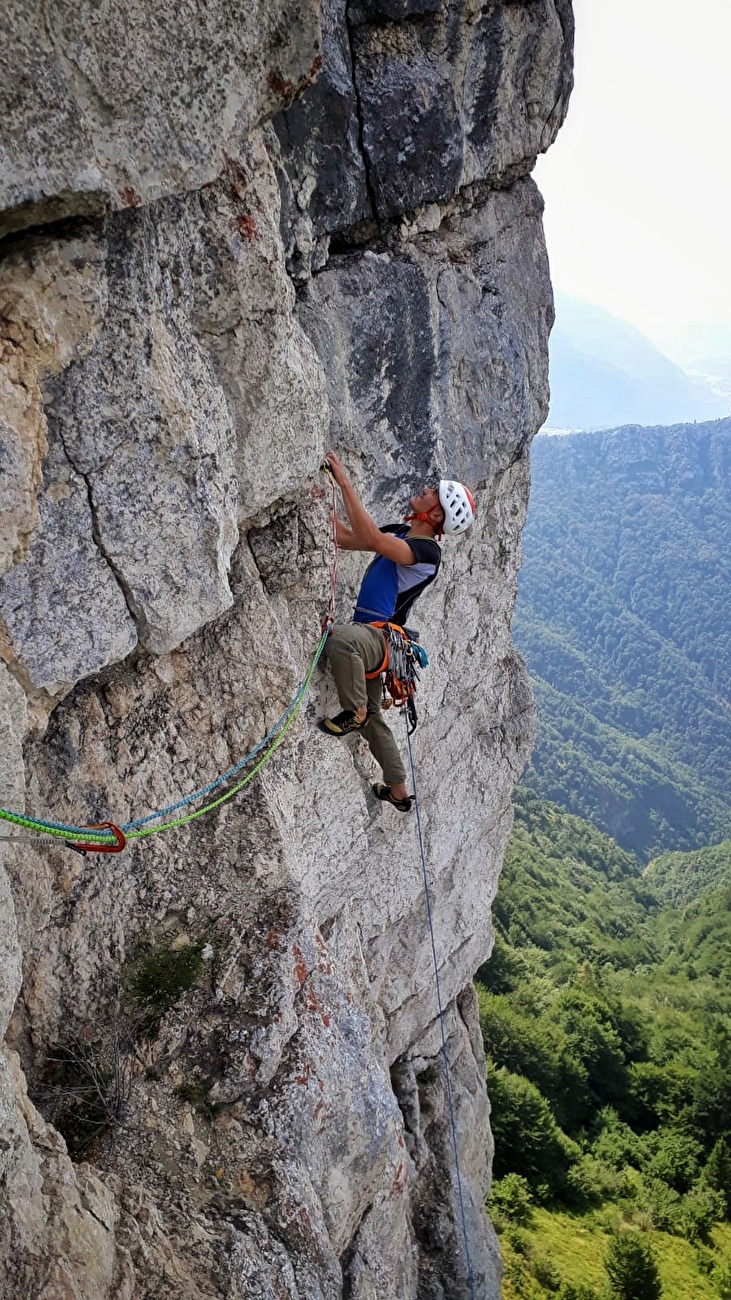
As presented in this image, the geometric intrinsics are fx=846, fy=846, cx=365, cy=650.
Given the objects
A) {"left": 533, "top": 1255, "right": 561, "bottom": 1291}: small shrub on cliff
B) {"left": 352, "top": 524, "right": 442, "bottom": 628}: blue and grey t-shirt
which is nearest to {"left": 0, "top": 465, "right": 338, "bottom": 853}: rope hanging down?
{"left": 352, "top": 524, "right": 442, "bottom": 628}: blue and grey t-shirt

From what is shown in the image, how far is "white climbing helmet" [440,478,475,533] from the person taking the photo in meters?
6.92

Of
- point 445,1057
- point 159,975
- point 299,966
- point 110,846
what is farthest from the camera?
point 445,1057

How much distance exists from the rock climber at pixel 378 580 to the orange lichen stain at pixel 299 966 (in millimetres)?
1946

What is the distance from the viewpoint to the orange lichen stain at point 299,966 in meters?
6.00

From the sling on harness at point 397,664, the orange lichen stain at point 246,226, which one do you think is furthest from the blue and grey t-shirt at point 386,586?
the orange lichen stain at point 246,226

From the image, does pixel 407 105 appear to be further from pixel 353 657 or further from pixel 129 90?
pixel 353 657

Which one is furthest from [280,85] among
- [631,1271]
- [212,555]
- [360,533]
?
[631,1271]

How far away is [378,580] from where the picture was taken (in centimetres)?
732

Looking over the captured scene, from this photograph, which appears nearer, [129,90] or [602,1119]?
[129,90]

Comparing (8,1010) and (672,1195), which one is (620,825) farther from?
(8,1010)

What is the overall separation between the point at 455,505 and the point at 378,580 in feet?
3.07

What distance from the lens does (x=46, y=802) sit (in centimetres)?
505

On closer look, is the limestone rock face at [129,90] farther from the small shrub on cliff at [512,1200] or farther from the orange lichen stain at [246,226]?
the small shrub on cliff at [512,1200]

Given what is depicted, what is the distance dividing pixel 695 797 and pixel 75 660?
593ft
